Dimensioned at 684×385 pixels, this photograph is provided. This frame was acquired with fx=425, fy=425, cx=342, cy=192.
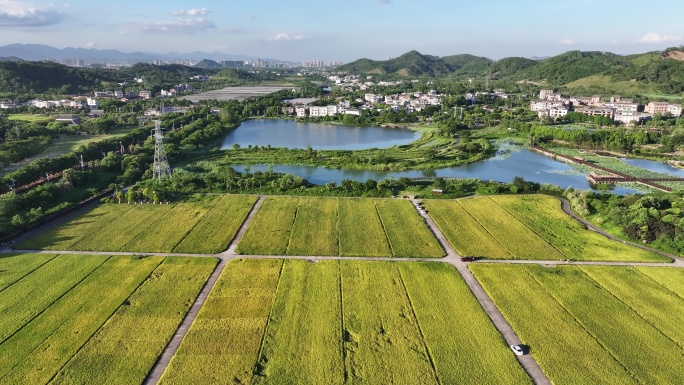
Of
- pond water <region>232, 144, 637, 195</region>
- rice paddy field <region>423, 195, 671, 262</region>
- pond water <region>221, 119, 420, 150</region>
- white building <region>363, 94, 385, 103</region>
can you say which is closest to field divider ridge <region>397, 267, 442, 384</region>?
rice paddy field <region>423, 195, 671, 262</region>

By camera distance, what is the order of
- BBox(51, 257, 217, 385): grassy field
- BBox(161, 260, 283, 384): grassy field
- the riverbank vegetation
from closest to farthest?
BBox(51, 257, 217, 385): grassy field < BBox(161, 260, 283, 384): grassy field < the riverbank vegetation

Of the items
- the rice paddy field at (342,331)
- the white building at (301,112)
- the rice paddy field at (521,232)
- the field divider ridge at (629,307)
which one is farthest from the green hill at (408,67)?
the rice paddy field at (342,331)

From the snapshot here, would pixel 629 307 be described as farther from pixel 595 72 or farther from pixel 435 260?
pixel 595 72

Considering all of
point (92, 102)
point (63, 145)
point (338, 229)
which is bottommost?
point (338, 229)

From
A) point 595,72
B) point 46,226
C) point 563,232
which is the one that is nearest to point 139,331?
point 46,226

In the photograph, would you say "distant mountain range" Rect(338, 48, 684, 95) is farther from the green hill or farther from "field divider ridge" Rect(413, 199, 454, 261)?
"field divider ridge" Rect(413, 199, 454, 261)

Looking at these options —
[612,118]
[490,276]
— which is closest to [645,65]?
[612,118]

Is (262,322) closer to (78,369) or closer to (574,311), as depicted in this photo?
(78,369)
